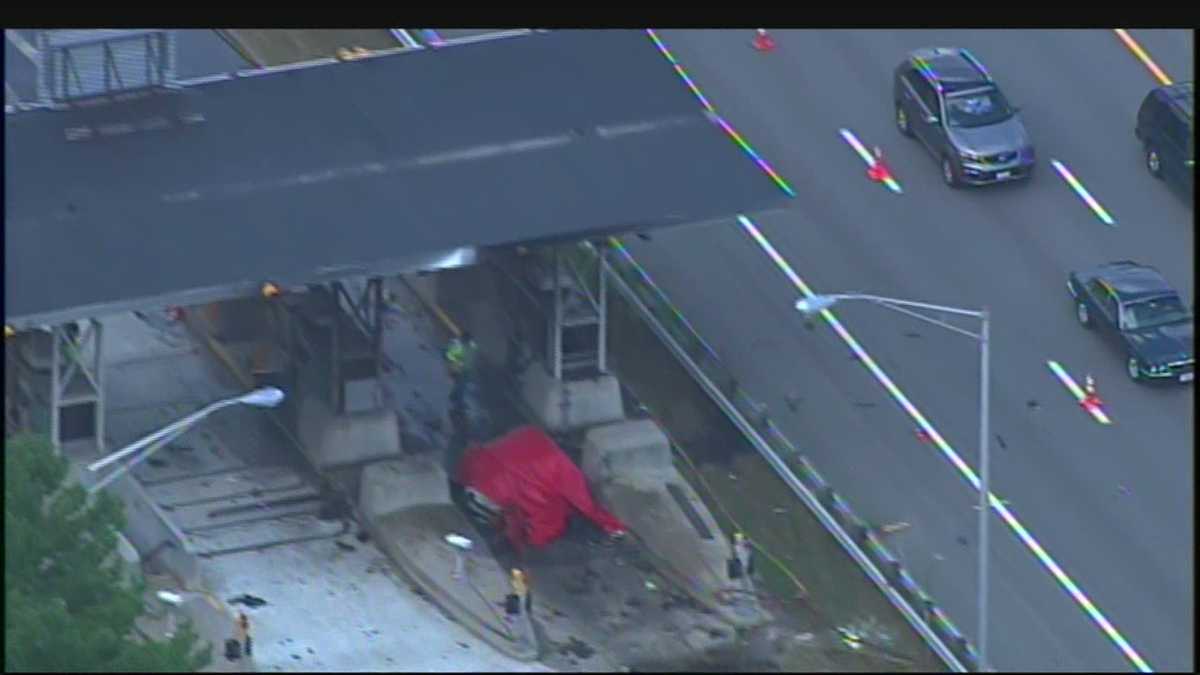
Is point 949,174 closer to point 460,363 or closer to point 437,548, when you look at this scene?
point 460,363

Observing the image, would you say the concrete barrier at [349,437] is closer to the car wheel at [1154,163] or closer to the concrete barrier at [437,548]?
the concrete barrier at [437,548]

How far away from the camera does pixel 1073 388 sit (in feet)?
232

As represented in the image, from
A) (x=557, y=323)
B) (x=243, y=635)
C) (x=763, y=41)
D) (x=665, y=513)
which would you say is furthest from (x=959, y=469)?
(x=763, y=41)

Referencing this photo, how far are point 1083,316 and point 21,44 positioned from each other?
2270 cm

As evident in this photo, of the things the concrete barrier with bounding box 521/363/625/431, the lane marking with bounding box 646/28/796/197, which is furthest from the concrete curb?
the lane marking with bounding box 646/28/796/197

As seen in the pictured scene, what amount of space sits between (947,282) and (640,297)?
5756 mm

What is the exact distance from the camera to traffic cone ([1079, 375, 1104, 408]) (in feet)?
230

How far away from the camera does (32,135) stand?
67750 millimetres

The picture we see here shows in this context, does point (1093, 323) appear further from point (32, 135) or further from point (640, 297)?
point (32, 135)

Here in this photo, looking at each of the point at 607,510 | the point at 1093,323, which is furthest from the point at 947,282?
the point at 607,510

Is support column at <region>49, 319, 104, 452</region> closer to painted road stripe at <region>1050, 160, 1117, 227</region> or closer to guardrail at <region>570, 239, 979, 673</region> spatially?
guardrail at <region>570, 239, 979, 673</region>

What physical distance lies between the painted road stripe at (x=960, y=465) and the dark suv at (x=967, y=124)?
4.04 metres

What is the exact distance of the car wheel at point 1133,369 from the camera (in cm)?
7044

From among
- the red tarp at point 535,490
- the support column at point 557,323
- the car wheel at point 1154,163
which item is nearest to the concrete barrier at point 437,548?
the red tarp at point 535,490
